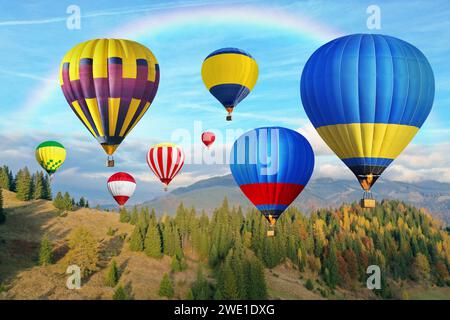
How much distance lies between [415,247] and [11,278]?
121874 mm

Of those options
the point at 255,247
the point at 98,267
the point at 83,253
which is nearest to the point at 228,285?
the point at 98,267

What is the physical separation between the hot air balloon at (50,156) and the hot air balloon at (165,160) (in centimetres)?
2191

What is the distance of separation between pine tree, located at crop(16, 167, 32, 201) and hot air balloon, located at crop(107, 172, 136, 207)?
26810 mm

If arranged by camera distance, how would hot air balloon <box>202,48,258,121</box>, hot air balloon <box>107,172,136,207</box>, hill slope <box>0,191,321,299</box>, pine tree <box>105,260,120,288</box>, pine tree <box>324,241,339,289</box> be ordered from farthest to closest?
pine tree <box>324,241,339,289</box>, hot air balloon <box>107,172,136,207</box>, pine tree <box>105,260,120,288</box>, hill slope <box>0,191,321,299</box>, hot air balloon <box>202,48,258,121</box>

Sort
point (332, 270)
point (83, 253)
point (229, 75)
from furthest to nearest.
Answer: point (332, 270) < point (83, 253) < point (229, 75)

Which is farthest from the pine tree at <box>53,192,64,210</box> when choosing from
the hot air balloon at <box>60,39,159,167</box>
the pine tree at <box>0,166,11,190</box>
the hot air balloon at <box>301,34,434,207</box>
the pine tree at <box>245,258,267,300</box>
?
the hot air balloon at <box>301,34,434,207</box>

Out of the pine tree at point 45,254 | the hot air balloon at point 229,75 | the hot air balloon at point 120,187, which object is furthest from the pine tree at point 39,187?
the hot air balloon at point 229,75

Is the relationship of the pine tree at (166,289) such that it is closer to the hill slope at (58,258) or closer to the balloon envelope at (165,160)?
the hill slope at (58,258)

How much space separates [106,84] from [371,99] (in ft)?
86.7

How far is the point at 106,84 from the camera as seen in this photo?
51844 millimetres

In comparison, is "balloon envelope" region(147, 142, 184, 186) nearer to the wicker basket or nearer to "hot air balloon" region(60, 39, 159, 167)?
"hot air balloon" region(60, 39, 159, 167)

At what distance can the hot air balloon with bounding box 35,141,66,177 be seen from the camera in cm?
9794

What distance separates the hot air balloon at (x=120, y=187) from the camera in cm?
9531

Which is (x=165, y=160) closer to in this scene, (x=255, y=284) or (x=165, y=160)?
(x=165, y=160)
